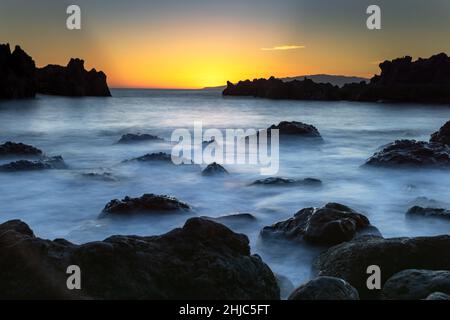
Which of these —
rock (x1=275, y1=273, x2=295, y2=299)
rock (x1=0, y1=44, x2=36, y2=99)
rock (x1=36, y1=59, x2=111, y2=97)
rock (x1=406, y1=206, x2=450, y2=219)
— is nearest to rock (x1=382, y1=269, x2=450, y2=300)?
rock (x1=275, y1=273, x2=295, y2=299)

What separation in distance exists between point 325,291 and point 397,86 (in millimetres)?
73377

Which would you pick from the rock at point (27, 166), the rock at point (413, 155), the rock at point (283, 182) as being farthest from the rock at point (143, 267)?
the rock at point (413, 155)

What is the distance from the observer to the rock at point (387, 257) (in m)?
5.03

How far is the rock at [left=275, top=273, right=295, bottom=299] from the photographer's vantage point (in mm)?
Result: 5243

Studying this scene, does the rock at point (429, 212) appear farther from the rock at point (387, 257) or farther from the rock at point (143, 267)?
the rock at point (143, 267)

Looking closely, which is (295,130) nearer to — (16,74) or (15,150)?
(15,150)

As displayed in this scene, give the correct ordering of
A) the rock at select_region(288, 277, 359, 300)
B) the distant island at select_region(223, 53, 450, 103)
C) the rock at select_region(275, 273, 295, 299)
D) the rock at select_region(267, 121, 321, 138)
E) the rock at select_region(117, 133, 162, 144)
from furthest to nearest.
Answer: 1. the distant island at select_region(223, 53, 450, 103)
2. the rock at select_region(117, 133, 162, 144)
3. the rock at select_region(267, 121, 321, 138)
4. the rock at select_region(275, 273, 295, 299)
5. the rock at select_region(288, 277, 359, 300)

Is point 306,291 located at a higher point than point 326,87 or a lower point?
lower

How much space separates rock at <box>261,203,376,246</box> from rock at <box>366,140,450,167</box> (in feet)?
20.7

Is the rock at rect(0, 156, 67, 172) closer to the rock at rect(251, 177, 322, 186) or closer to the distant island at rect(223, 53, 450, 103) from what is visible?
the rock at rect(251, 177, 322, 186)

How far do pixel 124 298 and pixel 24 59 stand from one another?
73.6 metres
